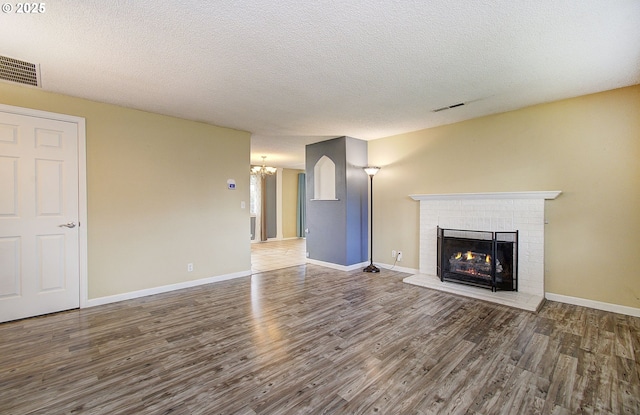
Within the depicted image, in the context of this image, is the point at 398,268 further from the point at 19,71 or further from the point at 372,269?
the point at 19,71

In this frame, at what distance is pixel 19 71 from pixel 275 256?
5165 millimetres

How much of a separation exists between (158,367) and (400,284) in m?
3.33

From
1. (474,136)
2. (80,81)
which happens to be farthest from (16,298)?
(474,136)

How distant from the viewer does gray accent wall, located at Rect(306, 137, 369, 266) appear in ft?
17.4

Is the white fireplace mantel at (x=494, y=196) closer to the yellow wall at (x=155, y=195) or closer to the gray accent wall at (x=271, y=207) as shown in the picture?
the yellow wall at (x=155, y=195)

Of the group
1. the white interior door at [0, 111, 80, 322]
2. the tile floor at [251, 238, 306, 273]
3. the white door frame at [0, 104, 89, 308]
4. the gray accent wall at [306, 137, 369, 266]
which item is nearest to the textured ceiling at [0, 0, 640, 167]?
the white door frame at [0, 104, 89, 308]

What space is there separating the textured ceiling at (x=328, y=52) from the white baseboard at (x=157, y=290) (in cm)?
249

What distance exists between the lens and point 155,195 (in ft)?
13.0

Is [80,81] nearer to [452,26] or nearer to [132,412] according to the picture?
[132,412]

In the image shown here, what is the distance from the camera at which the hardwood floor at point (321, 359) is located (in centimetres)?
179

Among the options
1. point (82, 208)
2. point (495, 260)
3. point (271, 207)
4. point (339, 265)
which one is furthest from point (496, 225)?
point (271, 207)

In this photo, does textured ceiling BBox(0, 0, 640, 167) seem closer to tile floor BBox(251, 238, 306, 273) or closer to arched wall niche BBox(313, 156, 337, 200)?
arched wall niche BBox(313, 156, 337, 200)

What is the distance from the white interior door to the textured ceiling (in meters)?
0.62

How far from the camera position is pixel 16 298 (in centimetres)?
306
